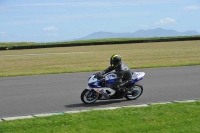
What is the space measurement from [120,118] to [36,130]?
1903mm

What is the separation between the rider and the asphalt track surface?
1.29 feet

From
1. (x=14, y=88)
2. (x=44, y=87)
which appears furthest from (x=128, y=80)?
(x=14, y=88)

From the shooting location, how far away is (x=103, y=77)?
11.3 m

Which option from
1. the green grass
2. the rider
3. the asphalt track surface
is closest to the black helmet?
the rider

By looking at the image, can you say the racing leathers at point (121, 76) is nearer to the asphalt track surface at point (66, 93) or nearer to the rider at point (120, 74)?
the rider at point (120, 74)

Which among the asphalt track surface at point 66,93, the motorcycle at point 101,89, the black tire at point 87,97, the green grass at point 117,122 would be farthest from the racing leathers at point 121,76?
the green grass at point 117,122

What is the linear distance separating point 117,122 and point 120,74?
11.4ft

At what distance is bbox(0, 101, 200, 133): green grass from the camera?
754 centimetres

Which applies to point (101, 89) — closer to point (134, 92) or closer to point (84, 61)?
point (134, 92)

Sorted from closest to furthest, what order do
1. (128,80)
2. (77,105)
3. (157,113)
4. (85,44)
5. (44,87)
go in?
(157,113), (77,105), (128,80), (44,87), (85,44)

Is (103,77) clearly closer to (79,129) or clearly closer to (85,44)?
(79,129)

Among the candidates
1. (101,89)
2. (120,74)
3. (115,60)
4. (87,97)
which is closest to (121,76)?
(120,74)

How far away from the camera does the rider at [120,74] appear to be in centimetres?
1130

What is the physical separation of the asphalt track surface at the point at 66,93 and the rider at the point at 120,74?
0.39m
